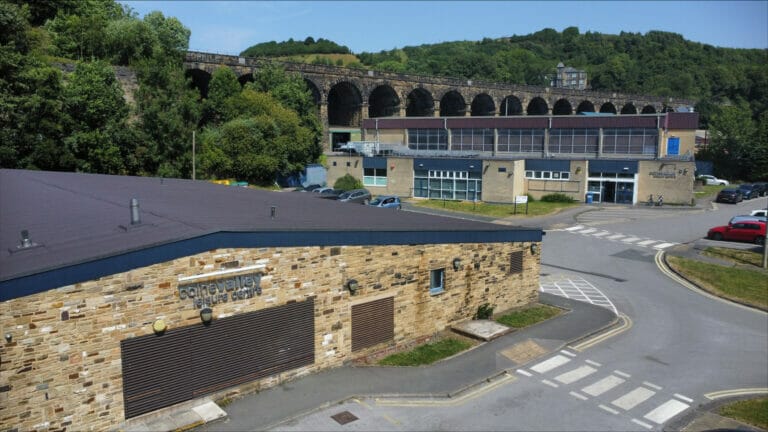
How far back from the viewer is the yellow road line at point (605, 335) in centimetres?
1809

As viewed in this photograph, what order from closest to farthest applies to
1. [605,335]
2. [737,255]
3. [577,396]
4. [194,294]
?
[194,294]
[577,396]
[605,335]
[737,255]

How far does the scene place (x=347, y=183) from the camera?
177ft

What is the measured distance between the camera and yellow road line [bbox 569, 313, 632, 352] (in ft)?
59.4

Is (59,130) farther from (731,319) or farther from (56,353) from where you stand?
(731,319)

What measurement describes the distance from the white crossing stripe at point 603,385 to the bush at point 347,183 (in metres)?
39.5

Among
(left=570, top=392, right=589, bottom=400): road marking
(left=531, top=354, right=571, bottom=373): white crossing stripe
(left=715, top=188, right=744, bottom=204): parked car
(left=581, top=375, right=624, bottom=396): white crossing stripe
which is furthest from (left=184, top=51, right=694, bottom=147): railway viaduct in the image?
(left=570, top=392, right=589, bottom=400): road marking

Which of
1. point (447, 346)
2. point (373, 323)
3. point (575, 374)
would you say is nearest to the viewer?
point (575, 374)

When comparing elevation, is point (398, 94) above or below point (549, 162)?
above

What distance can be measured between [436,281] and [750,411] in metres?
8.99

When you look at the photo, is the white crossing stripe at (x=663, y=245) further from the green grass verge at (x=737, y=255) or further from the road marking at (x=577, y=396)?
the road marking at (x=577, y=396)

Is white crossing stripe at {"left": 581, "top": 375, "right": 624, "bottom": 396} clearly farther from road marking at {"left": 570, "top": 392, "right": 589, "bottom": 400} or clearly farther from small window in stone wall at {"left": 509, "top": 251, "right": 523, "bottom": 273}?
small window in stone wall at {"left": 509, "top": 251, "right": 523, "bottom": 273}

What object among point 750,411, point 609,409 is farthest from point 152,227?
point 750,411

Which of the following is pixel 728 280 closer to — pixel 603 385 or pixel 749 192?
pixel 603 385

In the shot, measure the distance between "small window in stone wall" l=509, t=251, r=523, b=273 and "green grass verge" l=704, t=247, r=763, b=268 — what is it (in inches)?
668
